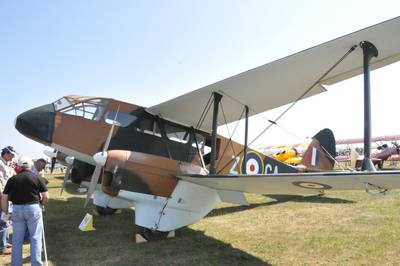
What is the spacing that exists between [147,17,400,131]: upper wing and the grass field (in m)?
2.66

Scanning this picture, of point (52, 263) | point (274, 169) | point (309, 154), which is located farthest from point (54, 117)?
point (309, 154)

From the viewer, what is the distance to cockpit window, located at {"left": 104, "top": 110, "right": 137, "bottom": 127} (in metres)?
6.99

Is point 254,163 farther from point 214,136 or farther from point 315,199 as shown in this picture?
point 315,199

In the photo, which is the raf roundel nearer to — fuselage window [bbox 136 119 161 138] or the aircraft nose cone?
fuselage window [bbox 136 119 161 138]

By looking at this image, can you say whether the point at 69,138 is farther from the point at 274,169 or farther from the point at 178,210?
the point at 274,169

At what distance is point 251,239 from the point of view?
6.25 m

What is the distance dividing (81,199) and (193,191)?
751 centimetres

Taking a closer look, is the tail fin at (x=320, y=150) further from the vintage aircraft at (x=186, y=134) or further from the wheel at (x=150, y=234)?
the wheel at (x=150, y=234)

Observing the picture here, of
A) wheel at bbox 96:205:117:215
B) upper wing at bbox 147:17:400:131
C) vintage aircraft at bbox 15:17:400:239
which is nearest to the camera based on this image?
upper wing at bbox 147:17:400:131

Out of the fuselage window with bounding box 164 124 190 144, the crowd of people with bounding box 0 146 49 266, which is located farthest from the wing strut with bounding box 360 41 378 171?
the crowd of people with bounding box 0 146 49 266

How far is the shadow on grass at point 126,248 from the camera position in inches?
200

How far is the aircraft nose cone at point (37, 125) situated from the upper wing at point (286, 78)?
2.06 meters

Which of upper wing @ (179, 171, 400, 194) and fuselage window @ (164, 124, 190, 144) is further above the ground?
fuselage window @ (164, 124, 190, 144)

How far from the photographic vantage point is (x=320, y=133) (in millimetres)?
11969
